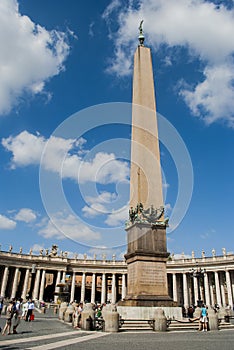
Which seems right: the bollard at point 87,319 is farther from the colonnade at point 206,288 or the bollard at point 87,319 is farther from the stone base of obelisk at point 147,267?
the colonnade at point 206,288

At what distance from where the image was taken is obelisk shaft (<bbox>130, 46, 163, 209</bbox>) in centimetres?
1680

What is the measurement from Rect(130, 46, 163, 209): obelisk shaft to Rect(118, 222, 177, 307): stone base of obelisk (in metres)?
1.45

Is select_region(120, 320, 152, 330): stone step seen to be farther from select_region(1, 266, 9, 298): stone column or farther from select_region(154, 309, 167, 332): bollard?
select_region(1, 266, 9, 298): stone column

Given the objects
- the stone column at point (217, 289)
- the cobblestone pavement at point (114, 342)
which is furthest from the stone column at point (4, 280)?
the cobblestone pavement at point (114, 342)

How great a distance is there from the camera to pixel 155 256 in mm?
15656

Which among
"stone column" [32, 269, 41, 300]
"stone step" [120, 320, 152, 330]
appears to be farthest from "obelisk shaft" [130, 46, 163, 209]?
"stone column" [32, 269, 41, 300]

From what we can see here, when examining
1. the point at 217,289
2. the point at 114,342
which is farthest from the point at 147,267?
the point at 217,289

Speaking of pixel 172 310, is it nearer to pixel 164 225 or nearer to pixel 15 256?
pixel 164 225

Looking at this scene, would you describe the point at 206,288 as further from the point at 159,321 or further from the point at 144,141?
the point at 159,321

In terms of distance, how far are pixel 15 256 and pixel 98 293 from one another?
88.5ft

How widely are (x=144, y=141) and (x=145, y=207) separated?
3.82m

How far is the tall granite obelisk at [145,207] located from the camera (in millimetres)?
15102

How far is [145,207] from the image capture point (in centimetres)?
1647

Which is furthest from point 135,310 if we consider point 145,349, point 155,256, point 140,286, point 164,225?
point 145,349
